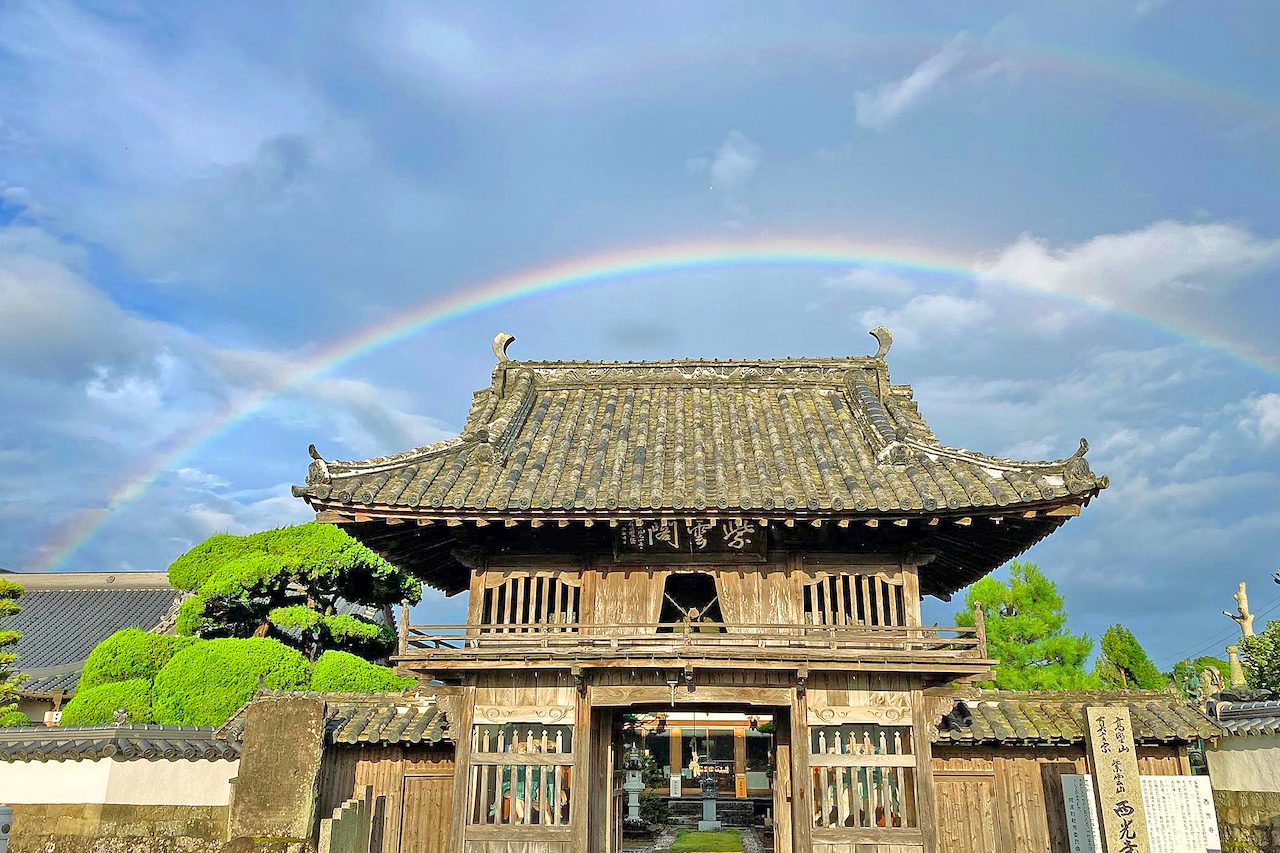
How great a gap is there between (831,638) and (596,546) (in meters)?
4.04

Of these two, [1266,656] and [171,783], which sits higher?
[1266,656]

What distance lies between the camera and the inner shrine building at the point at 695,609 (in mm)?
12781

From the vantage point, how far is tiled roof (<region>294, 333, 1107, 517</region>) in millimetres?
12766

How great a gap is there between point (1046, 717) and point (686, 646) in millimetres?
6818

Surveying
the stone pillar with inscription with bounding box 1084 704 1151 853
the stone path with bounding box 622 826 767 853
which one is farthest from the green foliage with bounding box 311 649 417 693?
the stone pillar with inscription with bounding box 1084 704 1151 853

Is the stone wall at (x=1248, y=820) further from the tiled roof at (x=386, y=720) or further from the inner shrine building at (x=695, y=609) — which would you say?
the tiled roof at (x=386, y=720)

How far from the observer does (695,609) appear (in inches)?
548

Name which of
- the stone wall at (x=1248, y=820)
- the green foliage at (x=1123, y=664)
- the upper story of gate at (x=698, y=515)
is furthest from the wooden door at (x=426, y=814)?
the green foliage at (x=1123, y=664)

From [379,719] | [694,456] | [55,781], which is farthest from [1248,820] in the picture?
[55,781]

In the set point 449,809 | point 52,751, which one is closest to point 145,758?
point 52,751

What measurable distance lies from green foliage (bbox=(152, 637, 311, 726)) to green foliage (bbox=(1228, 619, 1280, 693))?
31.6 metres

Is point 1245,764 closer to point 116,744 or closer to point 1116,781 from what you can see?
point 1116,781

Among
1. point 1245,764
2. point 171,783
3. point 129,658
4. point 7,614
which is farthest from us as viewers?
point 129,658

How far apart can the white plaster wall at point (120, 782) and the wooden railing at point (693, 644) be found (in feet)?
17.4
